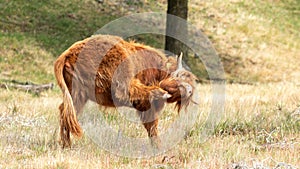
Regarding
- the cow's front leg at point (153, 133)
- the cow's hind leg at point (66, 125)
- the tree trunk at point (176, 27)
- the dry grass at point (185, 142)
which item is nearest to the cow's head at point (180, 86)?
the cow's front leg at point (153, 133)

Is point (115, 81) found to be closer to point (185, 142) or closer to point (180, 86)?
point (180, 86)

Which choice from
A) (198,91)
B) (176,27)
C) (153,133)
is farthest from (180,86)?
(176,27)

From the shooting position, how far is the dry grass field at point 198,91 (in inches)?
226

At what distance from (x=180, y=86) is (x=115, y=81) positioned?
742mm

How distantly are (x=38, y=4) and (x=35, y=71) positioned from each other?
17.3 feet

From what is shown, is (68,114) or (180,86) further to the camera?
(180,86)

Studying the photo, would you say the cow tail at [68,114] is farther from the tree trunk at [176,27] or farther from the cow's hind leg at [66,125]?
the tree trunk at [176,27]

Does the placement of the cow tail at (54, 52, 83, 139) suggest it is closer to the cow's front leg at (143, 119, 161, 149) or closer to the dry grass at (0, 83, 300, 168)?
the dry grass at (0, 83, 300, 168)

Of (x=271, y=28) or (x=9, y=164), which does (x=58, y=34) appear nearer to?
(x=271, y=28)

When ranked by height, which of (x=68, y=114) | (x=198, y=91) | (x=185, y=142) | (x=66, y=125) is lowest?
(x=198, y=91)

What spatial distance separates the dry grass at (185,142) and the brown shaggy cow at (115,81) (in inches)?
18.3

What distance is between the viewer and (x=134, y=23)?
21.5 m

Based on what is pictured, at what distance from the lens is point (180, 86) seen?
6.35 m

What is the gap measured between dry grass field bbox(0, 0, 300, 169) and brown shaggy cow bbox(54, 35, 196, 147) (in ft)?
1.57
